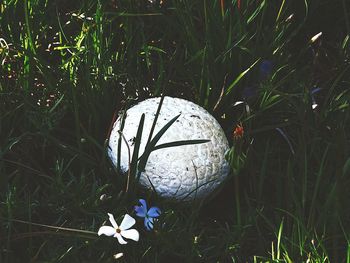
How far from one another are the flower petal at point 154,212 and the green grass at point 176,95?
0.03m

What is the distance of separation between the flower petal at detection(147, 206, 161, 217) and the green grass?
0.08 ft

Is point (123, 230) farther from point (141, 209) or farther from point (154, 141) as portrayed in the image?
point (154, 141)

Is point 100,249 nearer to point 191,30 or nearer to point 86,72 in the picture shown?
point 86,72

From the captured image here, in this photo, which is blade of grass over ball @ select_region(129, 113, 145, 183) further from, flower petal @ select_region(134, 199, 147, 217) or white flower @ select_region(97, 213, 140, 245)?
white flower @ select_region(97, 213, 140, 245)

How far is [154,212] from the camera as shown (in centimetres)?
204

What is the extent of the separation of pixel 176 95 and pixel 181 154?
433 mm

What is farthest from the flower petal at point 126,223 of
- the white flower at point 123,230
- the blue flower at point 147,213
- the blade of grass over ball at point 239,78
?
the blade of grass over ball at point 239,78

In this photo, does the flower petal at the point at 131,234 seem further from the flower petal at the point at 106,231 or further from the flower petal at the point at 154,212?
the flower petal at the point at 154,212

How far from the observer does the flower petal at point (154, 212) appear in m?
2.04

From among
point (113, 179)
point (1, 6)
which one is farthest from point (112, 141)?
point (1, 6)

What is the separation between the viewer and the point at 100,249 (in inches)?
78.6

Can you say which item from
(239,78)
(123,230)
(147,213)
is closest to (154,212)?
(147,213)

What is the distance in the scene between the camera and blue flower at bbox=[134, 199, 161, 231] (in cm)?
203

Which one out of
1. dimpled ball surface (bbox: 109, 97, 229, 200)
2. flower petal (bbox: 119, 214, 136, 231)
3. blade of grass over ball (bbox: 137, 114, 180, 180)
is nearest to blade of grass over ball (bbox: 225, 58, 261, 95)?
dimpled ball surface (bbox: 109, 97, 229, 200)
